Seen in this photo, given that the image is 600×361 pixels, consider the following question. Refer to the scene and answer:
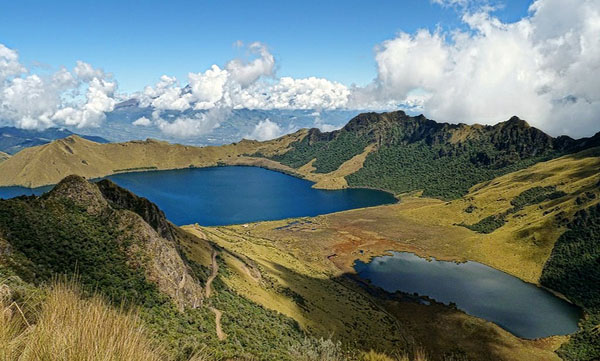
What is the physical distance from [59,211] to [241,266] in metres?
36.9

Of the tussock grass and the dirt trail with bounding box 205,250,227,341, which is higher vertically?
the tussock grass

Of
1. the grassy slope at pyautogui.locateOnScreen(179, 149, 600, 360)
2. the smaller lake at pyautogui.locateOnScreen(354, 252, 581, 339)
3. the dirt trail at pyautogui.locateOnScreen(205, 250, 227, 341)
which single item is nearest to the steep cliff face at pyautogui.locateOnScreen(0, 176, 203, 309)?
the dirt trail at pyautogui.locateOnScreen(205, 250, 227, 341)

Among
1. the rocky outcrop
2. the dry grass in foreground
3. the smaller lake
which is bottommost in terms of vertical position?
the smaller lake

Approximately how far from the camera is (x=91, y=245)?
36500 millimetres

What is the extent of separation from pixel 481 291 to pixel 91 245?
92.4m

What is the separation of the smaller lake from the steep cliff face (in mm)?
67532

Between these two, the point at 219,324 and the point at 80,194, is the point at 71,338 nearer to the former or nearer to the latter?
the point at 219,324

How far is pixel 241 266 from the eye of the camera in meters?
70.3

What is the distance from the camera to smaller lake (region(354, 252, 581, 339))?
3078 inches

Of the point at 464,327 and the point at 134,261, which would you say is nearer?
the point at 134,261

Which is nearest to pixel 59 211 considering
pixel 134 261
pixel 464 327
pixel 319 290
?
pixel 134 261

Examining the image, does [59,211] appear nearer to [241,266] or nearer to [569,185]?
[241,266]

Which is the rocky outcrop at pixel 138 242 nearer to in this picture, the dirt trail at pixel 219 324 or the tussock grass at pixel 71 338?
the dirt trail at pixel 219 324

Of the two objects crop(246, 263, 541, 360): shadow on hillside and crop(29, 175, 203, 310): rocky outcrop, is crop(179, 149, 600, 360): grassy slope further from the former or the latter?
crop(29, 175, 203, 310): rocky outcrop
